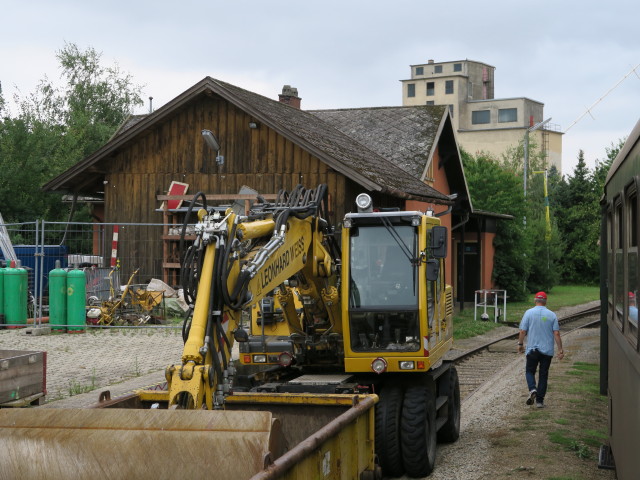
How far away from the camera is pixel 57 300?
20.4m

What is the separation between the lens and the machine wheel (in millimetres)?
9445

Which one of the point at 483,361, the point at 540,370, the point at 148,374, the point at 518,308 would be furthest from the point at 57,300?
the point at 518,308

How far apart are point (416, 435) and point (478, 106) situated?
83.2 metres

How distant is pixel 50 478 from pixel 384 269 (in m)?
4.96

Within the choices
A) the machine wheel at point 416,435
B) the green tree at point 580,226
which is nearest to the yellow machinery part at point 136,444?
the machine wheel at point 416,435

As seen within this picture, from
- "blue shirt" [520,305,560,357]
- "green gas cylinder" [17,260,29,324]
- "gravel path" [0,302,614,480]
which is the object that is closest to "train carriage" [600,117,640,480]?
"gravel path" [0,302,614,480]

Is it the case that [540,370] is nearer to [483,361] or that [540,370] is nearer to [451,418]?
[451,418]

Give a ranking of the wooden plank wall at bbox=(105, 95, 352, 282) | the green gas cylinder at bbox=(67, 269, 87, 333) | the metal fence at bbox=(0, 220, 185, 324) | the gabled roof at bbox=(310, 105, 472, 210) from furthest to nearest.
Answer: the gabled roof at bbox=(310, 105, 472, 210), the wooden plank wall at bbox=(105, 95, 352, 282), the metal fence at bbox=(0, 220, 185, 324), the green gas cylinder at bbox=(67, 269, 87, 333)

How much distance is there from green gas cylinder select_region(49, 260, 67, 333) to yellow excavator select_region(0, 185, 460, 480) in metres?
10.6

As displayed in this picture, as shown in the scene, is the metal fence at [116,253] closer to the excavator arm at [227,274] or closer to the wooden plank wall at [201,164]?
the wooden plank wall at [201,164]

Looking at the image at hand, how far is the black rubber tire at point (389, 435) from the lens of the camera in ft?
30.9

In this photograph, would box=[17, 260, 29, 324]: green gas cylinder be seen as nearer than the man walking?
No

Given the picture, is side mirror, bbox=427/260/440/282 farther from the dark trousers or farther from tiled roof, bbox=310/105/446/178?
tiled roof, bbox=310/105/446/178

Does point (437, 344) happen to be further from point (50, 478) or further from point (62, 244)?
point (62, 244)
